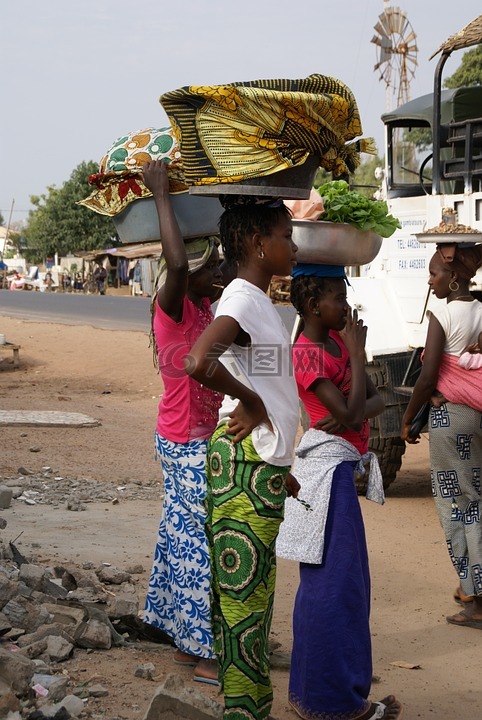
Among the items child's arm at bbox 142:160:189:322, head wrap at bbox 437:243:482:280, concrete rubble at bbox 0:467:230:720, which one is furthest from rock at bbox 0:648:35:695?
head wrap at bbox 437:243:482:280

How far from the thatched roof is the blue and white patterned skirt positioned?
13.1 ft

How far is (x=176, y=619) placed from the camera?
4004 mm

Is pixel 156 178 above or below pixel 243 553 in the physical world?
above

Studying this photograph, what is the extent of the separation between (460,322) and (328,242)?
151 cm

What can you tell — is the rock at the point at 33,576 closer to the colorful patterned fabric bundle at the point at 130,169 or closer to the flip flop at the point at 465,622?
the colorful patterned fabric bundle at the point at 130,169

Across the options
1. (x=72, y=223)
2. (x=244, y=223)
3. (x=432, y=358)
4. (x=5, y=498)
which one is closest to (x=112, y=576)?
(x=5, y=498)

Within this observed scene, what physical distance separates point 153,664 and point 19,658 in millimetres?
669

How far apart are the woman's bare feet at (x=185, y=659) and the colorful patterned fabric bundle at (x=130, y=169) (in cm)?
180

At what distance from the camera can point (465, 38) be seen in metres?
6.57

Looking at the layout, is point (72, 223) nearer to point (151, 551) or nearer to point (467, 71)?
point (467, 71)

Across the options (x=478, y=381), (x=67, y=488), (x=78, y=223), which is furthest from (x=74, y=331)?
(x=78, y=223)

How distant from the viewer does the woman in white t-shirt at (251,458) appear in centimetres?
293

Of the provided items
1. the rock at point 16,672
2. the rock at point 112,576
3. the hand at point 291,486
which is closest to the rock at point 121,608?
the rock at point 112,576

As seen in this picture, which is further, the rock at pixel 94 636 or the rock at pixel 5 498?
the rock at pixel 5 498
